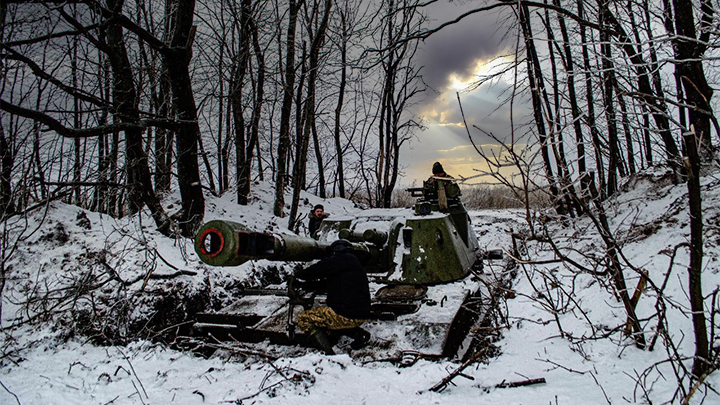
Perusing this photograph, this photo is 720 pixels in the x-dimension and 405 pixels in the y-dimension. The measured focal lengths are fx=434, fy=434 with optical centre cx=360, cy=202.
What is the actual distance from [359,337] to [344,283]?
59 centimetres

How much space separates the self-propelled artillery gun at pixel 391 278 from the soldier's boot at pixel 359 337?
0.11 meters

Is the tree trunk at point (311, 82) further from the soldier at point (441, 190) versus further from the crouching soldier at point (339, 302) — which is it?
the crouching soldier at point (339, 302)

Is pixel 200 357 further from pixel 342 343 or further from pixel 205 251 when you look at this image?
pixel 205 251

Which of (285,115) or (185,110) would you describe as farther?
(285,115)

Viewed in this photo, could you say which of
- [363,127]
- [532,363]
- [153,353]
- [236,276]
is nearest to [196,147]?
[236,276]

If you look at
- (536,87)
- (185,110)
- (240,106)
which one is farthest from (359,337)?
(240,106)

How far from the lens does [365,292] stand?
4.77m

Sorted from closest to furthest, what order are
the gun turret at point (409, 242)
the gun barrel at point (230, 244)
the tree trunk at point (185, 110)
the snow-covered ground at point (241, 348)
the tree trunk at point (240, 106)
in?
the gun barrel at point (230, 244) < the snow-covered ground at point (241, 348) < the gun turret at point (409, 242) < the tree trunk at point (185, 110) < the tree trunk at point (240, 106)

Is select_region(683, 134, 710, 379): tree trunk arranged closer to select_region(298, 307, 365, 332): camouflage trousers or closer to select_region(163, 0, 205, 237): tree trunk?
select_region(298, 307, 365, 332): camouflage trousers

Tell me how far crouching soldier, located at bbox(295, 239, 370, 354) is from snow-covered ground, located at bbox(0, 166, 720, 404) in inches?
11.1

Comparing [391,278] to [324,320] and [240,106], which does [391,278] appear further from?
[240,106]

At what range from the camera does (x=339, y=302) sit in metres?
4.68

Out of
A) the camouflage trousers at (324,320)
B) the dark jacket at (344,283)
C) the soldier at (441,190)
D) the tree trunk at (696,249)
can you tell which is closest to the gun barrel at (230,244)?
the dark jacket at (344,283)

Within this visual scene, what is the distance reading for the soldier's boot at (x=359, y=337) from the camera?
456 cm
